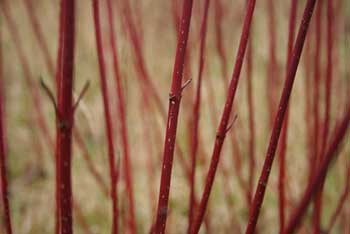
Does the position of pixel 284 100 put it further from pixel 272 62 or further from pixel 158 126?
pixel 158 126

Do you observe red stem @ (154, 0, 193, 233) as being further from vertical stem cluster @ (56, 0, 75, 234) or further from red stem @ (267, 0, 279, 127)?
red stem @ (267, 0, 279, 127)

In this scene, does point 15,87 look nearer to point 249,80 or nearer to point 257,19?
point 257,19

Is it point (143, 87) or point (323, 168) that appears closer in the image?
point (323, 168)

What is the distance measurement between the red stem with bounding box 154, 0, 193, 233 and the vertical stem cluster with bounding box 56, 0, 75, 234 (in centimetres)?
9

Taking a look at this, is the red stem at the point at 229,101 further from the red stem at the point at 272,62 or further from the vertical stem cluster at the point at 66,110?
the red stem at the point at 272,62

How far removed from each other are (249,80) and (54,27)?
294cm

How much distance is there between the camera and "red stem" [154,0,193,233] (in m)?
0.41

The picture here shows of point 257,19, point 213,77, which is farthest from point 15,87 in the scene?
point 257,19

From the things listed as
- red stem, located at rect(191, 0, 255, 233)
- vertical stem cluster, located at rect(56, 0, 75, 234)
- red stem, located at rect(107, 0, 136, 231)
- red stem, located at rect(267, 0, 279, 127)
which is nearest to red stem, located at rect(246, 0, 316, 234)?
red stem, located at rect(191, 0, 255, 233)

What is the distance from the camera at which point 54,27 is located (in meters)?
3.54

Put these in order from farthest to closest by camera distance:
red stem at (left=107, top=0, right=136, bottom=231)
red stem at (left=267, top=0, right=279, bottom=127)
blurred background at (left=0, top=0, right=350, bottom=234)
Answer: blurred background at (left=0, top=0, right=350, bottom=234) < red stem at (left=267, top=0, right=279, bottom=127) < red stem at (left=107, top=0, right=136, bottom=231)

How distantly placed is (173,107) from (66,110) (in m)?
0.10

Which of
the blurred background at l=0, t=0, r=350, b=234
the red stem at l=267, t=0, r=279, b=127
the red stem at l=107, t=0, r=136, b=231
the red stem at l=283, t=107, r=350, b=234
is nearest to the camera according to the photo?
the red stem at l=283, t=107, r=350, b=234

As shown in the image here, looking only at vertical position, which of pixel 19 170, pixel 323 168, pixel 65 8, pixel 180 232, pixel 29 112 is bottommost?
pixel 180 232
